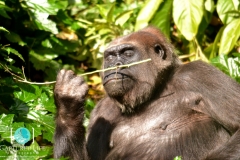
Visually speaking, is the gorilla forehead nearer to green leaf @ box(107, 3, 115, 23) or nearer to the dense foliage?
the dense foliage

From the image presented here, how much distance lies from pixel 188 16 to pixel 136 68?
2328 mm

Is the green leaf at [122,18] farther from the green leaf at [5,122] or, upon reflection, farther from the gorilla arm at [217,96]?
the green leaf at [5,122]

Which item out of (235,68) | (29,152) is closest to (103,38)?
(235,68)

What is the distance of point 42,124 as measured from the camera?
683 centimetres

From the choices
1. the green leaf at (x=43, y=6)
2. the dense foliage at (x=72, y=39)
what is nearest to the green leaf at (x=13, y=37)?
A: the dense foliage at (x=72, y=39)

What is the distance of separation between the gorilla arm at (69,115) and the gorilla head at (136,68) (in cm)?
32

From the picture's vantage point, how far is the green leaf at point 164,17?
895 centimetres

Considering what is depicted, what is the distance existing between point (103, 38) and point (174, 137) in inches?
157

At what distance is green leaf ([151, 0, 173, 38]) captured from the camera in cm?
895

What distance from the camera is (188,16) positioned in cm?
841

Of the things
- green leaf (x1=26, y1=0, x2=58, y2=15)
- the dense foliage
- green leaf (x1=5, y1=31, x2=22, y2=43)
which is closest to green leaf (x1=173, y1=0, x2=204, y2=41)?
the dense foliage

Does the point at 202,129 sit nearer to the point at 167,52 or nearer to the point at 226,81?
the point at 226,81

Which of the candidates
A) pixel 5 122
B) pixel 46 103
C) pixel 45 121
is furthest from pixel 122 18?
pixel 5 122

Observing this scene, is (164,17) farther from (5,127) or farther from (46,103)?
(5,127)
